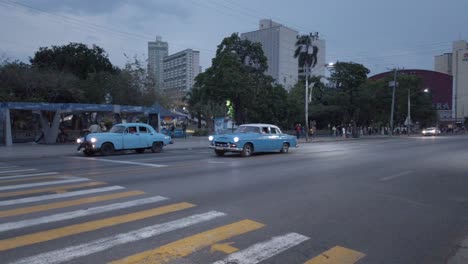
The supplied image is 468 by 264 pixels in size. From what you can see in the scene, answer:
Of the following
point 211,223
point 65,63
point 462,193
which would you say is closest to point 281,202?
point 211,223

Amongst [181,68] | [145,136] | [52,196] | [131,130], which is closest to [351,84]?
[145,136]

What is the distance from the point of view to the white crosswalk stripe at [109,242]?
14.9 ft

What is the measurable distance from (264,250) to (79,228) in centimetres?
283

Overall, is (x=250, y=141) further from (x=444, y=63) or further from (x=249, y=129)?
(x=444, y=63)

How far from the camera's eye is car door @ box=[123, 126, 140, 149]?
19375mm

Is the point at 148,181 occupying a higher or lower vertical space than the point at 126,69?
lower

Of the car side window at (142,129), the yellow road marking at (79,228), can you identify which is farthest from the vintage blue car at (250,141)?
the yellow road marking at (79,228)

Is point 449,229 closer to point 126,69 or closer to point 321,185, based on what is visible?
point 321,185

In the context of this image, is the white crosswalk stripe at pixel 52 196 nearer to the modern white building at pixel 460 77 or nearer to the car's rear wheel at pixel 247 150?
the car's rear wheel at pixel 247 150

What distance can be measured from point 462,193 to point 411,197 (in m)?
1.68

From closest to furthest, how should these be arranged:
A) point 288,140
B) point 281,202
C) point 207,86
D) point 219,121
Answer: point 281,202, point 288,140, point 219,121, point 207,86

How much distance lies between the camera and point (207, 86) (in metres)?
41.7

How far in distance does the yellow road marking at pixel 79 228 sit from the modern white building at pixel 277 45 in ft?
239

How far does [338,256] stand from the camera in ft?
16.1
